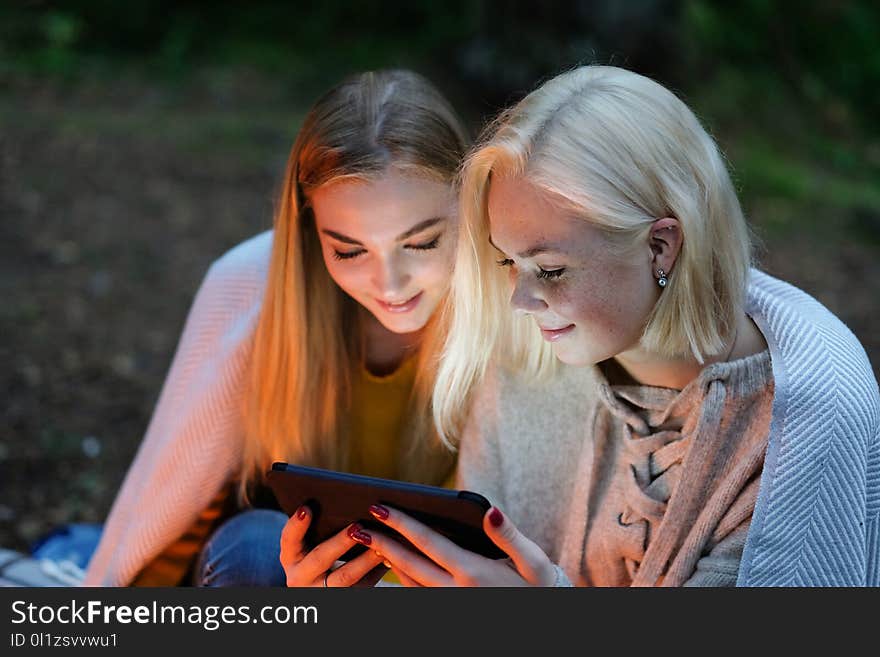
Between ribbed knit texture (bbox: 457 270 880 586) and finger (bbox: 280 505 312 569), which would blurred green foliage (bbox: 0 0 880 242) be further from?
finger (bbox: 280 505 312 569)

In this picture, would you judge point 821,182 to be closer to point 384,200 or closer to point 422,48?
point 422,48

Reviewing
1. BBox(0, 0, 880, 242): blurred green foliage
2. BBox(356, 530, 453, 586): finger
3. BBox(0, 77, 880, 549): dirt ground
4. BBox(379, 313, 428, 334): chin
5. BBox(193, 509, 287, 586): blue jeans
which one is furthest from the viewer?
BBox(0, 0, 880, 242): blurred green foliage

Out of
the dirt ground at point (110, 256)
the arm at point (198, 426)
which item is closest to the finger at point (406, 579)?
the arm at point (198, 426)

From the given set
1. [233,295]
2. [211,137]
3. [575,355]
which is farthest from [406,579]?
[211,137]

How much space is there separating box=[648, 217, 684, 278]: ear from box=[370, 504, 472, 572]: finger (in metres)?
0.59

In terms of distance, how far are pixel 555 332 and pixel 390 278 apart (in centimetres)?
43

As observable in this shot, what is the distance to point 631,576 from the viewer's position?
2.19 meters

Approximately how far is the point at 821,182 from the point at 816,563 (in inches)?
164

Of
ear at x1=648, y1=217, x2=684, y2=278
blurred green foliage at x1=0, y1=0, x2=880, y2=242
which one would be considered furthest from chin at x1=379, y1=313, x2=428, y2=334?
blurred green foliage at x1=0, y1=0, x2=880, y2=242

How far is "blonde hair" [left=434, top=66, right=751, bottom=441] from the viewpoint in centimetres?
182

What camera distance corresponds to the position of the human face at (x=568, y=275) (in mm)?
1847

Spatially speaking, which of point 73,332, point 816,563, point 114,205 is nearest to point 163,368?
point 73,332

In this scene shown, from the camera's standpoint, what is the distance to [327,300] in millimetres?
2490

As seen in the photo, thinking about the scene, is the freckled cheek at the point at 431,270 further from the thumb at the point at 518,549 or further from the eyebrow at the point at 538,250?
the thumb at the point at 518,549
